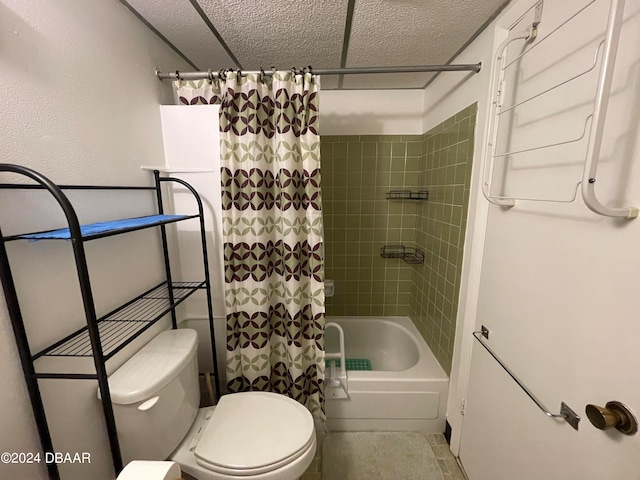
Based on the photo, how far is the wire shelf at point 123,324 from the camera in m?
0.81

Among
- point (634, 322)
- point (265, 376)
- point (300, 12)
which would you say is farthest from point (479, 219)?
point (265, 376)

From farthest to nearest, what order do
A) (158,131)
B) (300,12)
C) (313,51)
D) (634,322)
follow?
(313,51), (158,131), (300,12), (634,322)

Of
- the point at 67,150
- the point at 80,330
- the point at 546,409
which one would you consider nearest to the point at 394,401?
the point at 546,409

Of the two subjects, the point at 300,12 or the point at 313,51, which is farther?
the point at 313,51

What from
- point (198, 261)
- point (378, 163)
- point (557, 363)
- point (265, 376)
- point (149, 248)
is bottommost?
point (265, 376)

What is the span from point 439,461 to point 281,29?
7.81ft

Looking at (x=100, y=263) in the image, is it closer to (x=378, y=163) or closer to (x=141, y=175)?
(x=141, y=175)

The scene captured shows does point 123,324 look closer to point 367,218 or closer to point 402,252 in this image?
point 367,218

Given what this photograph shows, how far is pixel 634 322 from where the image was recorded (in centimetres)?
59

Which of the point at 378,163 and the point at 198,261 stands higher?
the point at 378,163

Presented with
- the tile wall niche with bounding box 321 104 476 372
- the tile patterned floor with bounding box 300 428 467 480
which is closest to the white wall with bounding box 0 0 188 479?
the tile patterned floor with bounding box 300 428 467 480

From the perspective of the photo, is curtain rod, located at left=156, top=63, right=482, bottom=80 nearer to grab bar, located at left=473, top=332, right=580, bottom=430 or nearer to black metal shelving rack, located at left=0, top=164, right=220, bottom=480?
black metal shelving rack, located at left=0, top=164, right=220, bottom=480

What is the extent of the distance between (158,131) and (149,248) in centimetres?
59

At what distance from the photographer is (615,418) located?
61 centimetres
